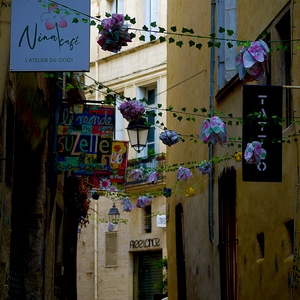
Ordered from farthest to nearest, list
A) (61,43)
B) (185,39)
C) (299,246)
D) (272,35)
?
(185,39) → (272,35) → (299,246) → (61,43)

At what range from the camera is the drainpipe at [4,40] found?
9.23 meters

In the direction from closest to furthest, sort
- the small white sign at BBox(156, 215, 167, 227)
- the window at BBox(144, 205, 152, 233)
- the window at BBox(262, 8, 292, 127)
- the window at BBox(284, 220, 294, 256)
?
the window at BBox(284, 220, 294, 256) < the window at BBox(262, 8, 292, 127) < the small white sign at BBox(156, 215, 167, 227) < the window at BBox(144, 205, 152, 233)

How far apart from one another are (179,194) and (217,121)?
11228 mm

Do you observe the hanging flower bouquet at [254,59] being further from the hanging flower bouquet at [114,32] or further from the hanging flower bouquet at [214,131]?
the hanging flower bouquet at [114,32]

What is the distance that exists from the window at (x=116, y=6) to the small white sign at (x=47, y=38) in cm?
2215

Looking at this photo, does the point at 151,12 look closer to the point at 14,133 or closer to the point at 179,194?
the point at 179,194

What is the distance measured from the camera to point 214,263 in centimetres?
1655

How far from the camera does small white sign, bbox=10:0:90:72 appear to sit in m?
9.46

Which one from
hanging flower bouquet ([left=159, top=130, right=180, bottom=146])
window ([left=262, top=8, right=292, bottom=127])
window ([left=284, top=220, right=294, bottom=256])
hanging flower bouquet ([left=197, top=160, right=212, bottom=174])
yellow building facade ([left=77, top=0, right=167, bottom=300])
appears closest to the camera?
window ([left=284, top=220, right=294, bottom=256])

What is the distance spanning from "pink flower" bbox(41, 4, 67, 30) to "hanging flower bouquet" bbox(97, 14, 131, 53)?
597 millimetres

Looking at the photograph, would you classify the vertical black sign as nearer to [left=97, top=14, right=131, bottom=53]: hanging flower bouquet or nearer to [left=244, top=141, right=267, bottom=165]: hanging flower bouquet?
[left=244, top=141, right=267, bottom=165]: hanging flower bouquet

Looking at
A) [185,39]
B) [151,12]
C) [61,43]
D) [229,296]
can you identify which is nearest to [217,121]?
[61,43]

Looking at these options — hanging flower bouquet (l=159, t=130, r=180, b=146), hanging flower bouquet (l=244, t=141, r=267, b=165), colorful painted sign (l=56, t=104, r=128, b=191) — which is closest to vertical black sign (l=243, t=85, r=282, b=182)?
hanging flower bouquet (l=244, t=141, r=267, b=165)

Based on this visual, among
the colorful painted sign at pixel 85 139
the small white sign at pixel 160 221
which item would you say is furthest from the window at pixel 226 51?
the small white sign at pixel 160 221
